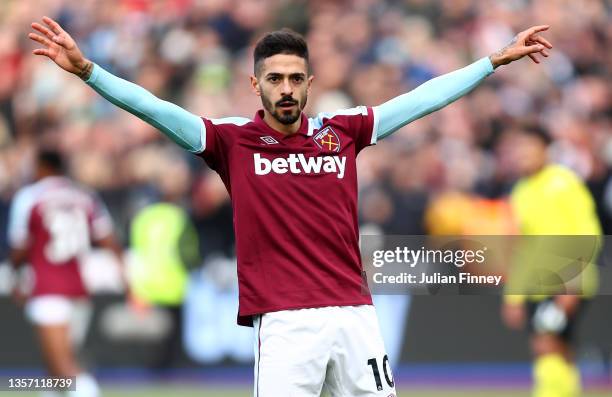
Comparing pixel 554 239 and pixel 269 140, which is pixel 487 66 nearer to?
pixel 269 140

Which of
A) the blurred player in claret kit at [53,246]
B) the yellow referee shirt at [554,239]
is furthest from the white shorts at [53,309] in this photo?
the yellow referee shirt at [554,239]

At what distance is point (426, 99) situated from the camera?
18.7 ft

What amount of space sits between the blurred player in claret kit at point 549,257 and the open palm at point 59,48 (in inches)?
205

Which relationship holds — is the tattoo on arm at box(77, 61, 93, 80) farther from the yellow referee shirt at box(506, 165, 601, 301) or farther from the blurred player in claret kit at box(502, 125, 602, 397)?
the blurred player in claret kit at box(502, 125, 602, 397)

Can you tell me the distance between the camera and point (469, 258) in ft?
27.0

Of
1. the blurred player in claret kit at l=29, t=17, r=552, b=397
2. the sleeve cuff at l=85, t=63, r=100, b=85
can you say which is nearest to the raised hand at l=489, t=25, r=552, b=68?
the blurred player in claret kit at l=29, t=17, r=552, b=397

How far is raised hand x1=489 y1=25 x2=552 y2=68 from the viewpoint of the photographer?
573cm

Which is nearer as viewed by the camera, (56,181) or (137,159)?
(56,181)

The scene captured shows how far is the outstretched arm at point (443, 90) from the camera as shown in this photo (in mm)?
5695

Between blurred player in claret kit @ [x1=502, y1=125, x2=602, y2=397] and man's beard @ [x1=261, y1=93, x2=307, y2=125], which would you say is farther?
blurred player in claret kit @ [x1=502, y1=125, x2=602, y2=397]

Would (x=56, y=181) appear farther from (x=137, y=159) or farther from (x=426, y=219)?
(x=426, y=219)

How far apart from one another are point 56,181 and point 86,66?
6.18 m

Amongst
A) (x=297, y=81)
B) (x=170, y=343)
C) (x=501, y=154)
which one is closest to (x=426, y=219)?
(x=501, y=154)

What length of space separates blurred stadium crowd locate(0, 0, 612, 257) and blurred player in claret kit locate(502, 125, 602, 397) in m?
2.52
